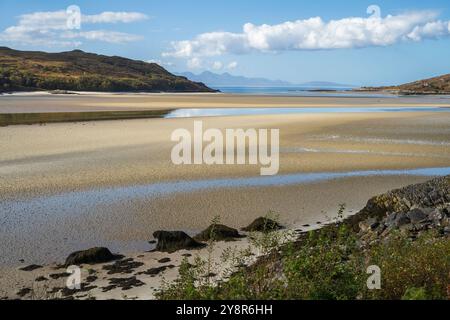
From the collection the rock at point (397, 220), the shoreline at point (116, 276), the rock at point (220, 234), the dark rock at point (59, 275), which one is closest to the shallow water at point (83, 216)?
the shoreline at point (116, 276)

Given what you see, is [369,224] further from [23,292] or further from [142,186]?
[142,186]

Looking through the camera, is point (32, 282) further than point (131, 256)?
No

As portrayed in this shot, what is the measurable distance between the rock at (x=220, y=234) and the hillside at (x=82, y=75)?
9189 centimetres

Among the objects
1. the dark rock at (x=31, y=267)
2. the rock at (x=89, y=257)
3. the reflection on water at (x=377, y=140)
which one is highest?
the reflection on water at (x=377, y=140)

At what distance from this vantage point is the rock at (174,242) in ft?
35.5

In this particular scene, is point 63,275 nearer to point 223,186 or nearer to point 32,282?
point 32,282

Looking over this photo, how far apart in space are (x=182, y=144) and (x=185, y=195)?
10.8m

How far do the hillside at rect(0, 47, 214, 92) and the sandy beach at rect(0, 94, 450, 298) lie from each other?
78.1 meters

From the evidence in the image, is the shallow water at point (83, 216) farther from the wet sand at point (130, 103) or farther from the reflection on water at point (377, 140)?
the wet sand at point (130, 103)

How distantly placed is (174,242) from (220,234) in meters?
1.25

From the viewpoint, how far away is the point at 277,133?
1231 inches

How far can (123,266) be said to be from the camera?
32.3 feet
